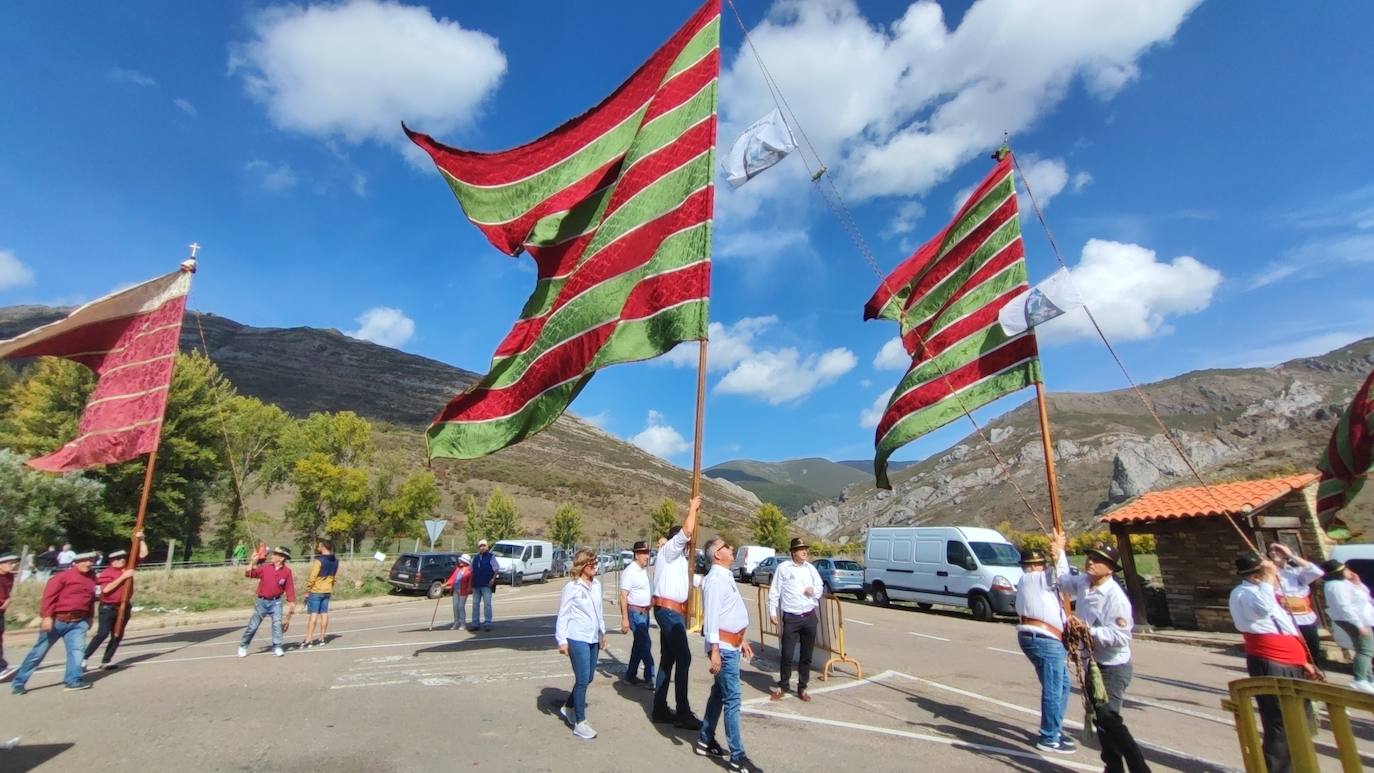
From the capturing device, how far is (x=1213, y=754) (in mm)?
6121

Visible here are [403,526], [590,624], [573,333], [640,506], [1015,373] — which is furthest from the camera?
[640,506]

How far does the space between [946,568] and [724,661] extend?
1620 cm

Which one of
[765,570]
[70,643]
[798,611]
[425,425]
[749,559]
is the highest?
[425,425]

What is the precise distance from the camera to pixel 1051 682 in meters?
6.17

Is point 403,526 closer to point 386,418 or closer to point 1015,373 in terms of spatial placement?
point 1015,373

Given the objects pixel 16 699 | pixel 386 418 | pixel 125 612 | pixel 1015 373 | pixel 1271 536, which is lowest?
pixel 16 699

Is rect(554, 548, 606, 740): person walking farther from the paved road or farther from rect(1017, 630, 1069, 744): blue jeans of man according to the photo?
rect(1017, 630, 1069, 744): blue jeans of man

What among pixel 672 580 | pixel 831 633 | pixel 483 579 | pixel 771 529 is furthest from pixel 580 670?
pixel 771 529

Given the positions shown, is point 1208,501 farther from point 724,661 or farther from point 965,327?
point 724,661

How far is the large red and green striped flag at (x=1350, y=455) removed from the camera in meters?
10.2

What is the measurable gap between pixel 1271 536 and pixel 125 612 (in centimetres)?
2178

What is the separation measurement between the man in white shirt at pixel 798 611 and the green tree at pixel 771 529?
51.2 metres

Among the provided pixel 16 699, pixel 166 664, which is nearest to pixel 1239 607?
pixel 16 699

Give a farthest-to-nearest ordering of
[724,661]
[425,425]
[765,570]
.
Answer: [425,425]
[765,570]
[724,661]
